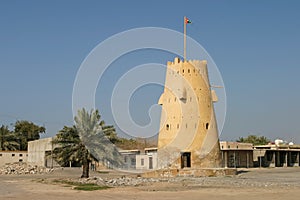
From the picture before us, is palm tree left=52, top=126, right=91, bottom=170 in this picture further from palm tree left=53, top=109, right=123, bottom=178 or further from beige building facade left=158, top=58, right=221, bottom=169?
beige building facade left=158, top=58, right=221, bottom=169

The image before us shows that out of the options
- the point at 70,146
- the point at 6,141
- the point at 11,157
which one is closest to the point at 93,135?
the point at 70,146

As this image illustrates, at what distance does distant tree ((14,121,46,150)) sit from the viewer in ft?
258

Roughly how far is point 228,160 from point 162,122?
43.3ft

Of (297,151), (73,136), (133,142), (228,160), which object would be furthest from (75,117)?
(133,142)

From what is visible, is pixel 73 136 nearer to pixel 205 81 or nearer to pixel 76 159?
pixel 76 159

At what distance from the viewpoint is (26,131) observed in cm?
8156

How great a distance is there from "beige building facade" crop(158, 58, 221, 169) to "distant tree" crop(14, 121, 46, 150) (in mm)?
50052

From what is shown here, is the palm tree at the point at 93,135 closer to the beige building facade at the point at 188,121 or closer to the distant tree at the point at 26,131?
the beige building facade at the point at 188,121

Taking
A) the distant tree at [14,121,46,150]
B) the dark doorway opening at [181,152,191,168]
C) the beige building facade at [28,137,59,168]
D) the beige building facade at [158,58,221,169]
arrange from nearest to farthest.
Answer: the beige building facade at [158,58,221,169] → the dark doorway opening at [181,152,191,168] → the beige building facade at [28,137,59,168] → the distant tree at [14,121,46,150]

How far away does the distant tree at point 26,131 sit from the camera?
78750mm

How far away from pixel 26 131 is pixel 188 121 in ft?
181

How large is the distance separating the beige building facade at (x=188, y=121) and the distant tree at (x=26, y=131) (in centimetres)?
5005

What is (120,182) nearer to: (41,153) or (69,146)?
(69,146)

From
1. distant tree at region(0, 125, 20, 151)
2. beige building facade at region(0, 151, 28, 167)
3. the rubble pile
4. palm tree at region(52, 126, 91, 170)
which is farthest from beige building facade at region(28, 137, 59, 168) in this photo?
the rubble pile
